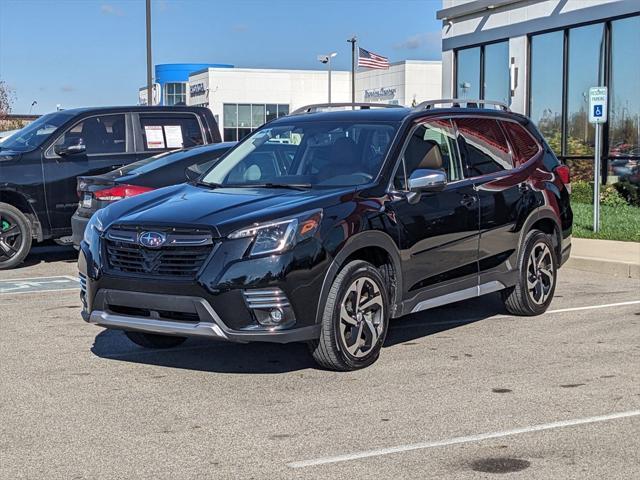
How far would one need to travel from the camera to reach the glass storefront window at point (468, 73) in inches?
1006

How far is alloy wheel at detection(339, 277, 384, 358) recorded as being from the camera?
20.9 ft

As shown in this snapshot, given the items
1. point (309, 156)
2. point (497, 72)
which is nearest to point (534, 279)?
point (309, 156)

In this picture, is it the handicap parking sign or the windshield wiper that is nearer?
the windshield wiper

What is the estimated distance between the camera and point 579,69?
21.8 meters

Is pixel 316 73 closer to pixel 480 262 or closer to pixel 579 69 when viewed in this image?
pixel 579 69

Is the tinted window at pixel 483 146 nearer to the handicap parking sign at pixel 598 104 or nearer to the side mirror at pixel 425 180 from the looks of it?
the side mirror at pixel 425 180

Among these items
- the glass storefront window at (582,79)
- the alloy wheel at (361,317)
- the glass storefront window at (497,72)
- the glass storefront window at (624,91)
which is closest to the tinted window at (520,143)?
the alloy wheel at (361,317)

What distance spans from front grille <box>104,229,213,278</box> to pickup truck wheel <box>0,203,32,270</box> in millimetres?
6268

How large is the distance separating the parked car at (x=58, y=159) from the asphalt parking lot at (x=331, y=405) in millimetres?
3809

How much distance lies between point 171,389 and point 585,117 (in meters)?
17.8

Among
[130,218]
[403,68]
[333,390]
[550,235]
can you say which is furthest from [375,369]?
[403,68]

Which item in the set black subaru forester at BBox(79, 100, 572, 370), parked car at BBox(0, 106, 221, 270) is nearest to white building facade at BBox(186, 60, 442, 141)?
parked car at BBox(0, 106, 221, 270)

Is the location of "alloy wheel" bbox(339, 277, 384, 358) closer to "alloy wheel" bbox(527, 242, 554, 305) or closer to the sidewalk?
"alloy wheel" bbox(527, 242, 554, 305)

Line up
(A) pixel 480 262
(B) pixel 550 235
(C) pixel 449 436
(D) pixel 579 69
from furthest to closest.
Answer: (D) pixel 579 69
(B) pixel 550 235
(A) pixel 480 262
(C) pixel 449 436
